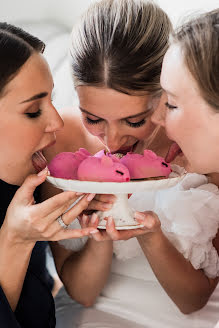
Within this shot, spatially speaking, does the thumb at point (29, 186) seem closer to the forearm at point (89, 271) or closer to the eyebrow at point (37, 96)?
the eyebrow at point (37, 96)

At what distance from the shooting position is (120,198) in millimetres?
1260

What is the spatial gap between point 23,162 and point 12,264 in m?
0.27

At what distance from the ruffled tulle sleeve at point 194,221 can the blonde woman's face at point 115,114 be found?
9.0 inches

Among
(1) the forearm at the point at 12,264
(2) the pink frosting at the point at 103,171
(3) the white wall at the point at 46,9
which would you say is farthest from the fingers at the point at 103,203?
(3) the white wall at the point at 46,9

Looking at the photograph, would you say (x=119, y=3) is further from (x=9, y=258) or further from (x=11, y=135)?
(x=9, y=258)

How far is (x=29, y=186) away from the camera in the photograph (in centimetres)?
121

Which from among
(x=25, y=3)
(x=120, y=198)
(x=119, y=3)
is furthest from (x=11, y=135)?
(x=25, y=3)

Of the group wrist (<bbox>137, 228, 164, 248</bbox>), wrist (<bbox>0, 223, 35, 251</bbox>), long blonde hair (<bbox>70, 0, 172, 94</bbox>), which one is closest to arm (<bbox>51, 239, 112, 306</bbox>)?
wrist (<bbox>137, 228, 164, 248</bbox>)

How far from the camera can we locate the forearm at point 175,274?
1430mm

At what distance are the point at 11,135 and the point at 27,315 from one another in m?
0.54

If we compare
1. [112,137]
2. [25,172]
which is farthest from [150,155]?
[25,172]

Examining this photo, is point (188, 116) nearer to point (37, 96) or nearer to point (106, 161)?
point (106, 161)

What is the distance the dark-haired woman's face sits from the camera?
1258 millimetres

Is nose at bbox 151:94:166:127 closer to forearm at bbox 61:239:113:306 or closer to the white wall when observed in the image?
forearm at bbox 61:239:113:306
